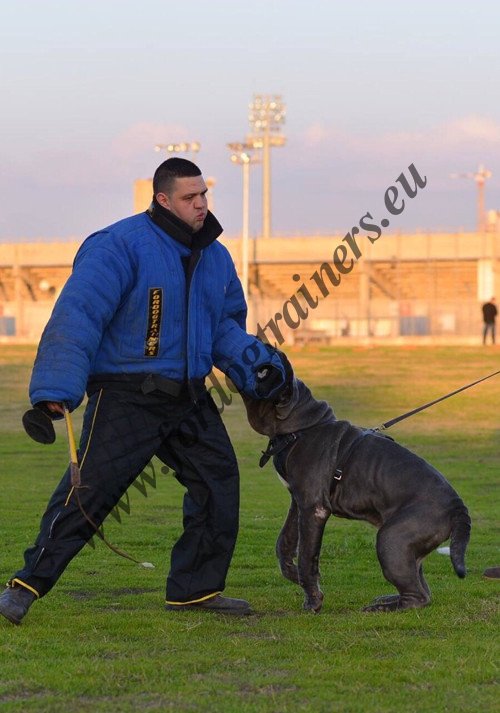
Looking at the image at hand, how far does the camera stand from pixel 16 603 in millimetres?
6312

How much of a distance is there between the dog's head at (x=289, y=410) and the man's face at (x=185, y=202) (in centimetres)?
92

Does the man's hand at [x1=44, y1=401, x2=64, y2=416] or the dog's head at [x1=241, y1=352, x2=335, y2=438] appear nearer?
the man's hand at [x1=44, y1=401, x2=64, y2=416]

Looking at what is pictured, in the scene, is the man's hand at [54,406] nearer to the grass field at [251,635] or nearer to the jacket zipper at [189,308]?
the jacket zipper at [189,308]

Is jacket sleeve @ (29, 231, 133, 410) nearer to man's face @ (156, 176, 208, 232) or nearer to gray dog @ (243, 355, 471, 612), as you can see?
man's face @ (156, 176, 208, 232)

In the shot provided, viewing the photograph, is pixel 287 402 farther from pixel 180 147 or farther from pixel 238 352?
pixel 180 147

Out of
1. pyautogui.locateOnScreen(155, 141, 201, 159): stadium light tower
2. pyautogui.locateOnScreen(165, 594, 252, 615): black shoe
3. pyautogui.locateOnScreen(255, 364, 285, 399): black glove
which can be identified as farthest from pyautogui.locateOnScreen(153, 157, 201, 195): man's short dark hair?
pyautogui.locateOnScreen(155, 141, 201, 159): stadium light tower

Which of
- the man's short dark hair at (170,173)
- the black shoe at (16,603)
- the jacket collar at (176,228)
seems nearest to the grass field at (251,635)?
the black shoe at (16,603)

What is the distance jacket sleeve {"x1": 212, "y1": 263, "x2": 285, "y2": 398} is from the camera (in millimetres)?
6855

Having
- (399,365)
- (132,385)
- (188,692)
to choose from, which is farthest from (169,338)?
(399,365)

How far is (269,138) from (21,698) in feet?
264

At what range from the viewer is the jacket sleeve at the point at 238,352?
270 inches

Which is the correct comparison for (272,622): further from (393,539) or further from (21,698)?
(21,698)

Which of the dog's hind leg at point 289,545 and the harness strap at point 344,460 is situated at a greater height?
the harness strap at point 344,460

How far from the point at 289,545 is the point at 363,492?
659 millimetres
